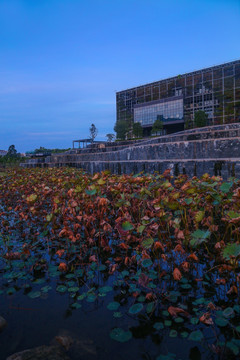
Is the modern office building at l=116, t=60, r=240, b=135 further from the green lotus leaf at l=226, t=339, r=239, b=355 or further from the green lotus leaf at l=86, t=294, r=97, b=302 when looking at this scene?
the green lotus leaf at l=226, t=339, r=239, b=355

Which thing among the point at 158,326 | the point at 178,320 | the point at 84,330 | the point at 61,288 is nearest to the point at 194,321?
the point at 178,320

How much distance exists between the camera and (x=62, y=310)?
6.33 ft

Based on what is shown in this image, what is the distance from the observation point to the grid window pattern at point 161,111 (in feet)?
173

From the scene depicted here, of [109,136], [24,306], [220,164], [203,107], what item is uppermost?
[203,107]

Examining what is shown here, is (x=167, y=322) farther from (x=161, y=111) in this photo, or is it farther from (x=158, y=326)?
(x=161, y=111)

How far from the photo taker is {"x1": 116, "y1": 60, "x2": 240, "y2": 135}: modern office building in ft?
161

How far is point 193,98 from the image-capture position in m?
53.5

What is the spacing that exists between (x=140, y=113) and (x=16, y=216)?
5627cm

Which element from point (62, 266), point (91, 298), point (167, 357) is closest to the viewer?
point (167, 357)

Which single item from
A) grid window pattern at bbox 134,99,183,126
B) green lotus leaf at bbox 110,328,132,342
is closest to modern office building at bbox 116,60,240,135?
grid window pattern at bbox 134,99,183,126

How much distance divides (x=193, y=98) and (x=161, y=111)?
269 inches

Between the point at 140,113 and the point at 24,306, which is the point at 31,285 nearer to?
the point at 24,306

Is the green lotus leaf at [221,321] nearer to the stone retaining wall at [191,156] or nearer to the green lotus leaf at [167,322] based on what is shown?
the green lotus leaf at [167,322]

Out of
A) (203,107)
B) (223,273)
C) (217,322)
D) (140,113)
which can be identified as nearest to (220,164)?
(223,273)
